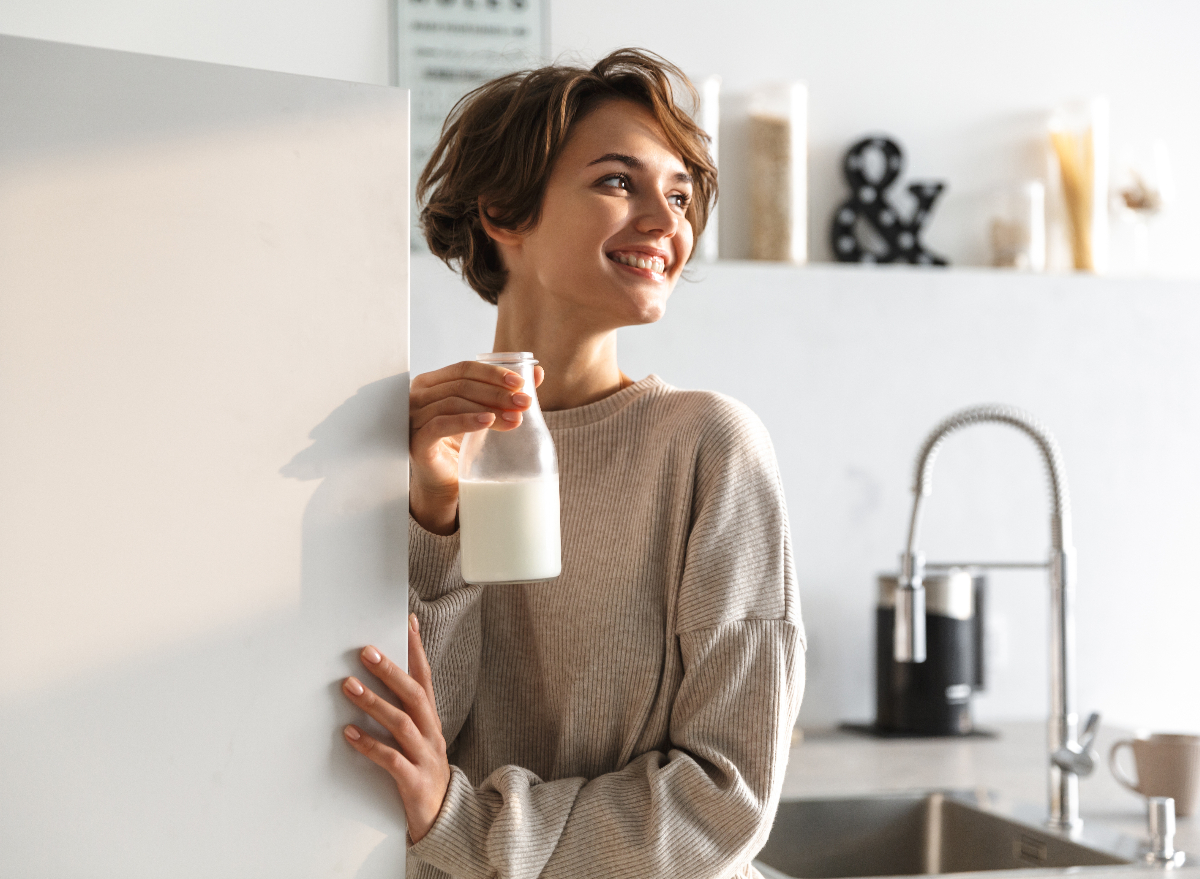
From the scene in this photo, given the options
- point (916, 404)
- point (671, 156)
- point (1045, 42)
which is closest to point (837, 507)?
point (916, 404)

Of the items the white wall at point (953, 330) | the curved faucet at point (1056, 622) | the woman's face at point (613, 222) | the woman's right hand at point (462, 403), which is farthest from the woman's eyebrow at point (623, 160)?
the white wall at point (953, 330)

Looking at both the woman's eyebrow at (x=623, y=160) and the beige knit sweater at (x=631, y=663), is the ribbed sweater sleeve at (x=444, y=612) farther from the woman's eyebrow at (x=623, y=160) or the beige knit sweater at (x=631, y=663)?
the woman's eyebrow at (x=623, y=160)

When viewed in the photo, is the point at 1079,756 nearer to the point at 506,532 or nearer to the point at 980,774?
the point at 980,774

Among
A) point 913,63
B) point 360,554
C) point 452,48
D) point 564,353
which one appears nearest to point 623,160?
point 564,353

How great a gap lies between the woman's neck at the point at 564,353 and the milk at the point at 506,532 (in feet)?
0.97

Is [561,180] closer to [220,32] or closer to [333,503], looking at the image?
[333,503]

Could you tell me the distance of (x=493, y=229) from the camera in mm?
1079

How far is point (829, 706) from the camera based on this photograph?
2.15 metres

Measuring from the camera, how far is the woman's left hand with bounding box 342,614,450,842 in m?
0.72

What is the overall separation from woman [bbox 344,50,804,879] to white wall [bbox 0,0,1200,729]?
37.4 inches

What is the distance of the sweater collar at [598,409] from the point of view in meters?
1.06

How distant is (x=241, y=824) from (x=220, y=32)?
1.58m

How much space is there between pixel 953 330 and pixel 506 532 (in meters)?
1.64

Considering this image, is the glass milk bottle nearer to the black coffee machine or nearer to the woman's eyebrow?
the woman's eyebrow
